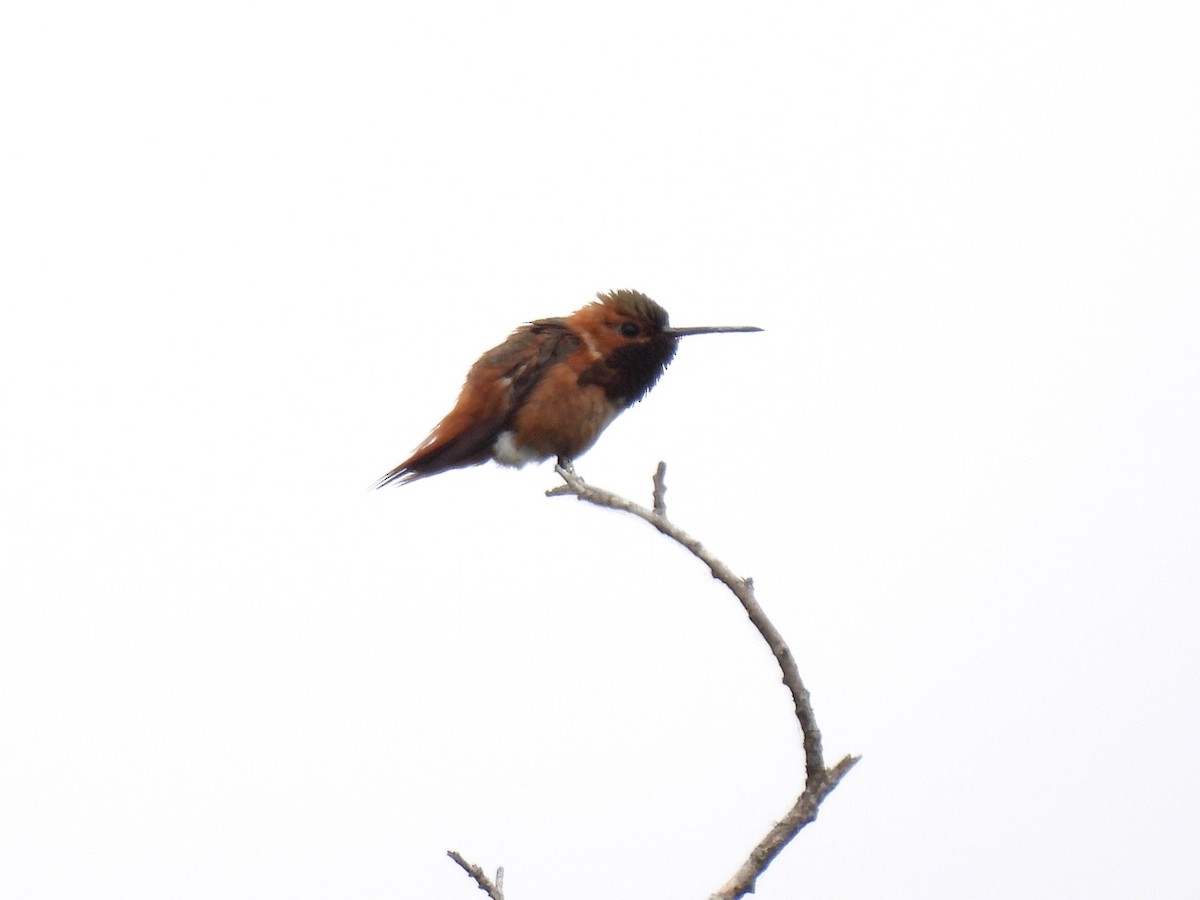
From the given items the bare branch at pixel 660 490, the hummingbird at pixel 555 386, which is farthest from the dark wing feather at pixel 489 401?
the bare branch at pixel 660 490

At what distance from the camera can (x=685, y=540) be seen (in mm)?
3531

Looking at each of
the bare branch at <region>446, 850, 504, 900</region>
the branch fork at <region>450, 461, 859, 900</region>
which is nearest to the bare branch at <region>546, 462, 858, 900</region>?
the branch fork at <region>450, 461, 859, 900</region>

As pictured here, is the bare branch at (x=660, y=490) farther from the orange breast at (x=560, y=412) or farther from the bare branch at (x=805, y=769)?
the orange breast at (x=560, y=412)

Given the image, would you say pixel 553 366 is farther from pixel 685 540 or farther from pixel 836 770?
pixel 836 770

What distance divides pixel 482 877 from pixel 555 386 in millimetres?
2958

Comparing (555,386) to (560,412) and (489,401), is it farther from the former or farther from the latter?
(489,401)

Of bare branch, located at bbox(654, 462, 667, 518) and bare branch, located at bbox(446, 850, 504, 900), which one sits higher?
bare branch, located at bbox(654, 462, 667, 518)

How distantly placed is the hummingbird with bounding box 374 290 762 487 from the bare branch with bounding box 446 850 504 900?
9.31ft

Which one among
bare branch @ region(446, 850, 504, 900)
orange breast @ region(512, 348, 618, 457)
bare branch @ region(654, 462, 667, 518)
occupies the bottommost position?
bare branch @ region(446, 850, 504, 900)

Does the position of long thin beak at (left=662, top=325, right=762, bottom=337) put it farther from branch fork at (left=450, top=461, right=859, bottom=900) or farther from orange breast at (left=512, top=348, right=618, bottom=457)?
branch fork at (left=450, top=461, right=859, bottom=900)

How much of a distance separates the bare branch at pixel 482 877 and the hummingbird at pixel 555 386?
2.84 metres

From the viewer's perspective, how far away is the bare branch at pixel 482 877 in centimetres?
324

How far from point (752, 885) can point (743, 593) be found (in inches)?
24.7

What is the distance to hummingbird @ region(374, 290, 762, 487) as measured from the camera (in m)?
5.96
